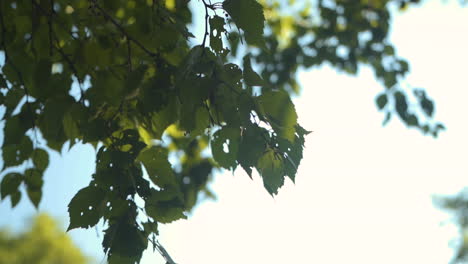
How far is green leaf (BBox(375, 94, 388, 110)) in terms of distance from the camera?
3.80m

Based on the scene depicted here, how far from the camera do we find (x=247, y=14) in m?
1.15

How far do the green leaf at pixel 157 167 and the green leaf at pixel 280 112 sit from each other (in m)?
0.35

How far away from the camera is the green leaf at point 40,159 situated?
1.67 meters

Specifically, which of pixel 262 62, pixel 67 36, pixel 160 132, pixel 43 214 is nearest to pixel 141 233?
pixel 160 132

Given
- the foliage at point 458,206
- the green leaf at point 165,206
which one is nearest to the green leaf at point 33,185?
the green leaf at point 165,206

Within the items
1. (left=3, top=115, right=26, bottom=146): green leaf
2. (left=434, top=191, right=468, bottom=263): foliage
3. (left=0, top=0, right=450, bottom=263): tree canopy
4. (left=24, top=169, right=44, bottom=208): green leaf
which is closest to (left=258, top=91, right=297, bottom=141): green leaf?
(left=0, top=0, right=450, bottom=263): tree canopy

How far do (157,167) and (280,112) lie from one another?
40 cm

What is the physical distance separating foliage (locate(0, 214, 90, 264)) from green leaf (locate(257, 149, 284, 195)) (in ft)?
75.9

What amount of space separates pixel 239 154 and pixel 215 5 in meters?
0.42

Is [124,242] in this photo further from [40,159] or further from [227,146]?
[40,159]

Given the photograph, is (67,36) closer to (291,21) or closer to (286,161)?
(286,161)

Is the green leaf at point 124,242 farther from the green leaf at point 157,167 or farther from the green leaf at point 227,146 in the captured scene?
the green leaf at point 227,146

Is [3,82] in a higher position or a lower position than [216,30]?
higher

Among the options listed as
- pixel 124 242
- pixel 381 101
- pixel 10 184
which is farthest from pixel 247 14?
pixel 381 101
